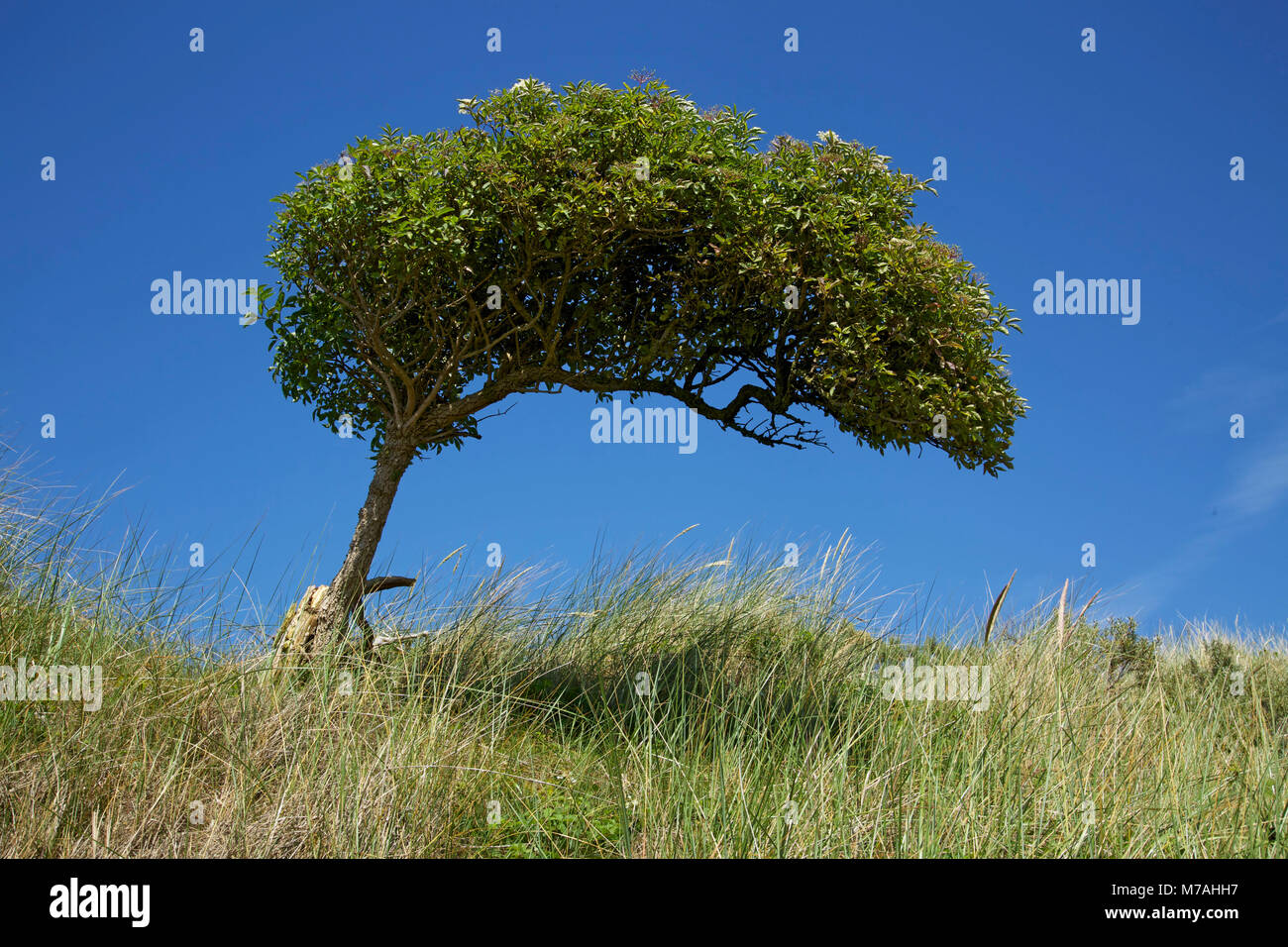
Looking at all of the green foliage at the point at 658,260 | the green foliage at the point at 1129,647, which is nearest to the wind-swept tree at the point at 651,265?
the green foliage at the point at 658,260

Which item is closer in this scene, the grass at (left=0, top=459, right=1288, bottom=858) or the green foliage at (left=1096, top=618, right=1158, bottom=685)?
the grass at (left=0, top=459, right=1288, bottom=858)

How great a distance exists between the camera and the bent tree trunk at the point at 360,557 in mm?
9164

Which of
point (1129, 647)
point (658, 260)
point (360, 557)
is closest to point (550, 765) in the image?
point (360, 557)

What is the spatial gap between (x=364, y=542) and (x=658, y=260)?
14.3 feet

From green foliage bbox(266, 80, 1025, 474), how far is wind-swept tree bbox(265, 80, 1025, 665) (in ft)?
0.07

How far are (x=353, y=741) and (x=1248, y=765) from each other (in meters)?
6.28

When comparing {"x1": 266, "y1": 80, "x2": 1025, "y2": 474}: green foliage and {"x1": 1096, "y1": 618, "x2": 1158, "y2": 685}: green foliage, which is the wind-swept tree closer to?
{"x1": 266, "y1": 80, "x2": 1025, "y2": 474}: green foliage

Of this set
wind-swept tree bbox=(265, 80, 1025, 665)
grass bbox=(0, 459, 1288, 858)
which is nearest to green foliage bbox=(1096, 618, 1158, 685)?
grass bbox=(0, 459, 1288, 858)

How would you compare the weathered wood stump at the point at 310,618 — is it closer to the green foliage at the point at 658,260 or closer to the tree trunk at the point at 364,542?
the tree trunk at the point at 364,542

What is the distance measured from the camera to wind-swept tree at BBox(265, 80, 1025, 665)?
25.6 feet

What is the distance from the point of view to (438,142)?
26.8 feet

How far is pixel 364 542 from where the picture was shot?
30.8 feet

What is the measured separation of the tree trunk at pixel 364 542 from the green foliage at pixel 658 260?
73 centimetres
